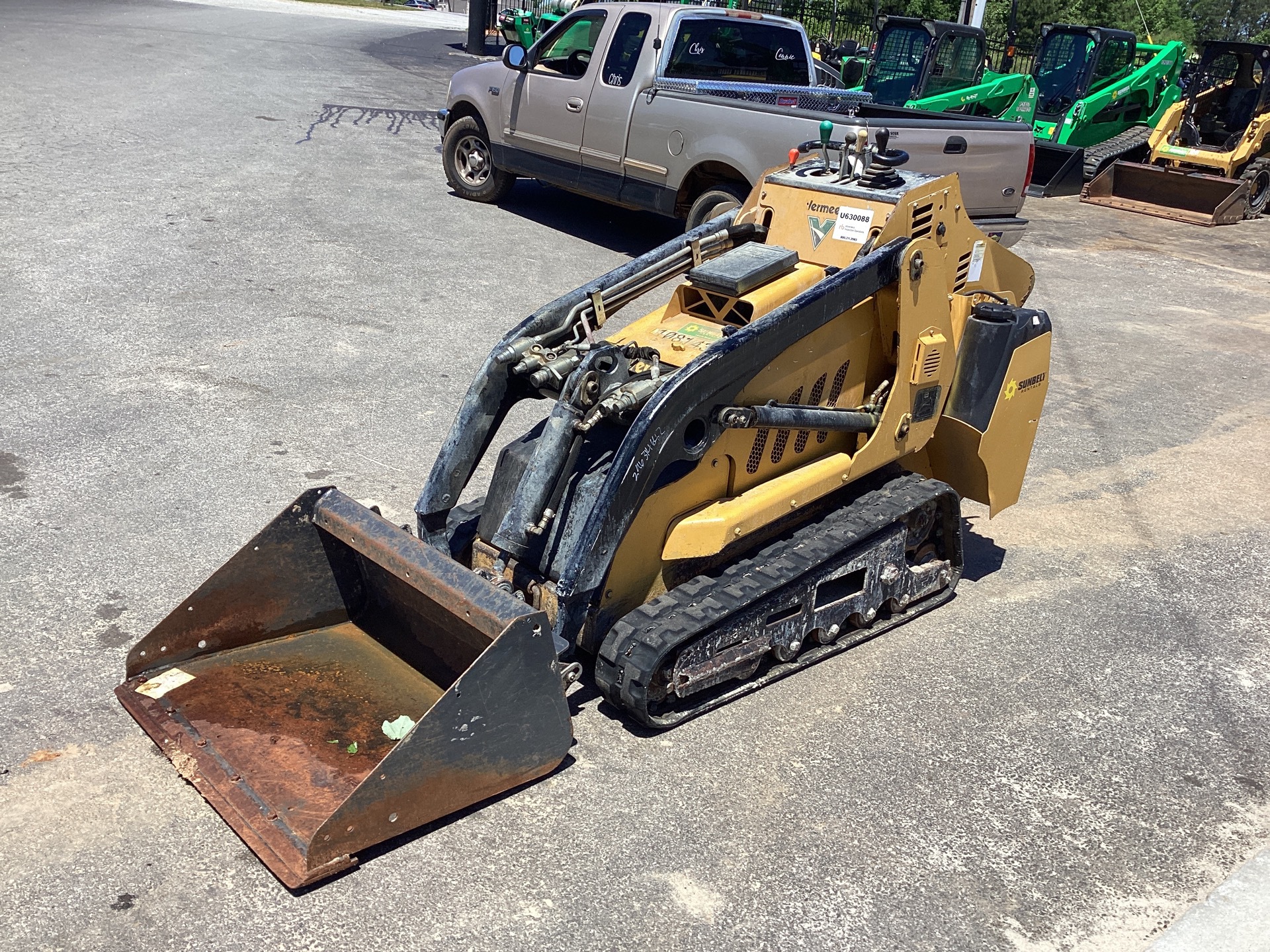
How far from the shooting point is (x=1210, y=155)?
16.5m

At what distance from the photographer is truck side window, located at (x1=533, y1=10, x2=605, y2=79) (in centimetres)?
1088

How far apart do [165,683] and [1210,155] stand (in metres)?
16.6

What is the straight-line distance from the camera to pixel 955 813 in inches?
159

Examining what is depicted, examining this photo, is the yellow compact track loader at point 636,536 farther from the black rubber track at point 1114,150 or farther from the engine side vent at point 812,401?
the black rubber track at point 1114,150

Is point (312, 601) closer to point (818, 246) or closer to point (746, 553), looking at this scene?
point (746, 553)

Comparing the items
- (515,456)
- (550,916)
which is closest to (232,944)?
(550,916)

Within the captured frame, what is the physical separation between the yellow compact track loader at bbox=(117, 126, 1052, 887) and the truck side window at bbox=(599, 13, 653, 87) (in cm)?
548

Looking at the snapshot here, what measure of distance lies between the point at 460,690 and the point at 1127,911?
86.9 inches

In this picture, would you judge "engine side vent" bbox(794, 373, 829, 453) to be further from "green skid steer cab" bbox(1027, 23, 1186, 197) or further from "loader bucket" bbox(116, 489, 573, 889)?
"green skid steer cab" bbox(1027, 23, 1186, 197)

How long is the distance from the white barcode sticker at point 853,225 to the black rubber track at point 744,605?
44.1 inches

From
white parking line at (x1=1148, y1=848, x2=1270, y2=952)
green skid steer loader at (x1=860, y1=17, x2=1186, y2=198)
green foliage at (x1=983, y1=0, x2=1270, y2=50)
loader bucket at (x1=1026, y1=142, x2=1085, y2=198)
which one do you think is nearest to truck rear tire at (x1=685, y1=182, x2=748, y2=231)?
white parking line at (x1=1148, y1=848, x2=1270, y2=952)

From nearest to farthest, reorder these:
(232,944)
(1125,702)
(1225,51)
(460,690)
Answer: (232,944)
(460,690)
(1125,702)
(1225,51)

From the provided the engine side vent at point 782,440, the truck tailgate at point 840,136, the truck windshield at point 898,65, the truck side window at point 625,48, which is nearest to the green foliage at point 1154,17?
the truck windshield at point 898,65

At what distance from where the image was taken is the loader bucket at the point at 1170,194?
1573 cm
